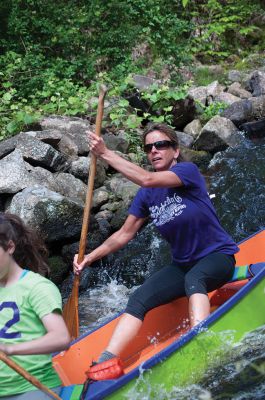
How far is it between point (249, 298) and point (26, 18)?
8310 millimetres

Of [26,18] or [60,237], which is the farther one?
[26,18]

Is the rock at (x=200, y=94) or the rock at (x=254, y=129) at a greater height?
the rock at (x=200, y=94)

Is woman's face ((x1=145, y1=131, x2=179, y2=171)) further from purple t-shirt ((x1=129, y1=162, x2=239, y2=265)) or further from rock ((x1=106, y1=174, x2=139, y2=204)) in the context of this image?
rock ((x1=106, y1=174, x2=139, y2=204))

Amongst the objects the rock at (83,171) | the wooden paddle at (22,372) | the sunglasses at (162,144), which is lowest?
the rock at (83,171)

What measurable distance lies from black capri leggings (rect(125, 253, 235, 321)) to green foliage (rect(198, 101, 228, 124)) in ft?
22.6

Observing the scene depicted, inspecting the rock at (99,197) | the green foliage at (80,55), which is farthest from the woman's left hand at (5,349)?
the green foliage at (80,55)

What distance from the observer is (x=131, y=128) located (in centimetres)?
892

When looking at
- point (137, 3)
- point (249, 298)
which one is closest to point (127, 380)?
point (249, 298)

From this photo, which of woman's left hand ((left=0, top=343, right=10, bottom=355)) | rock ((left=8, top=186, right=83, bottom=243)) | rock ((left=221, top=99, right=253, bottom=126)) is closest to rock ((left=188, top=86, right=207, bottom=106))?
rock ((left=221, top=99, right=253, bottom=126))

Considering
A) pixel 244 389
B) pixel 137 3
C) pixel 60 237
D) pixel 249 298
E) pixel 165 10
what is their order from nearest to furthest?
pixel 244 389 < pixel 249 298 < pixel 60 237 < pixel 137 3 < pixel 165 10

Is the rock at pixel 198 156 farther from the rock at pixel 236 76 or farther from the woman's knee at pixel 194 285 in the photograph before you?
the woman's knee at pixel 194 285

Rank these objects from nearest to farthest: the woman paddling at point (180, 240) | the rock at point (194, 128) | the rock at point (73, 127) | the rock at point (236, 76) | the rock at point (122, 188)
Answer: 1. the woman paddling at point (180, 240)
2. the rock at point (122, 188)
3. the rock at point (73, 127)
4. the rock at point (194, 128)
5. the rock at point (236, 76)

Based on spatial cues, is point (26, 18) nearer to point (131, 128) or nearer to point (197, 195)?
point (131, 128)

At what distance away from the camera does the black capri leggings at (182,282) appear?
3.50 meters
